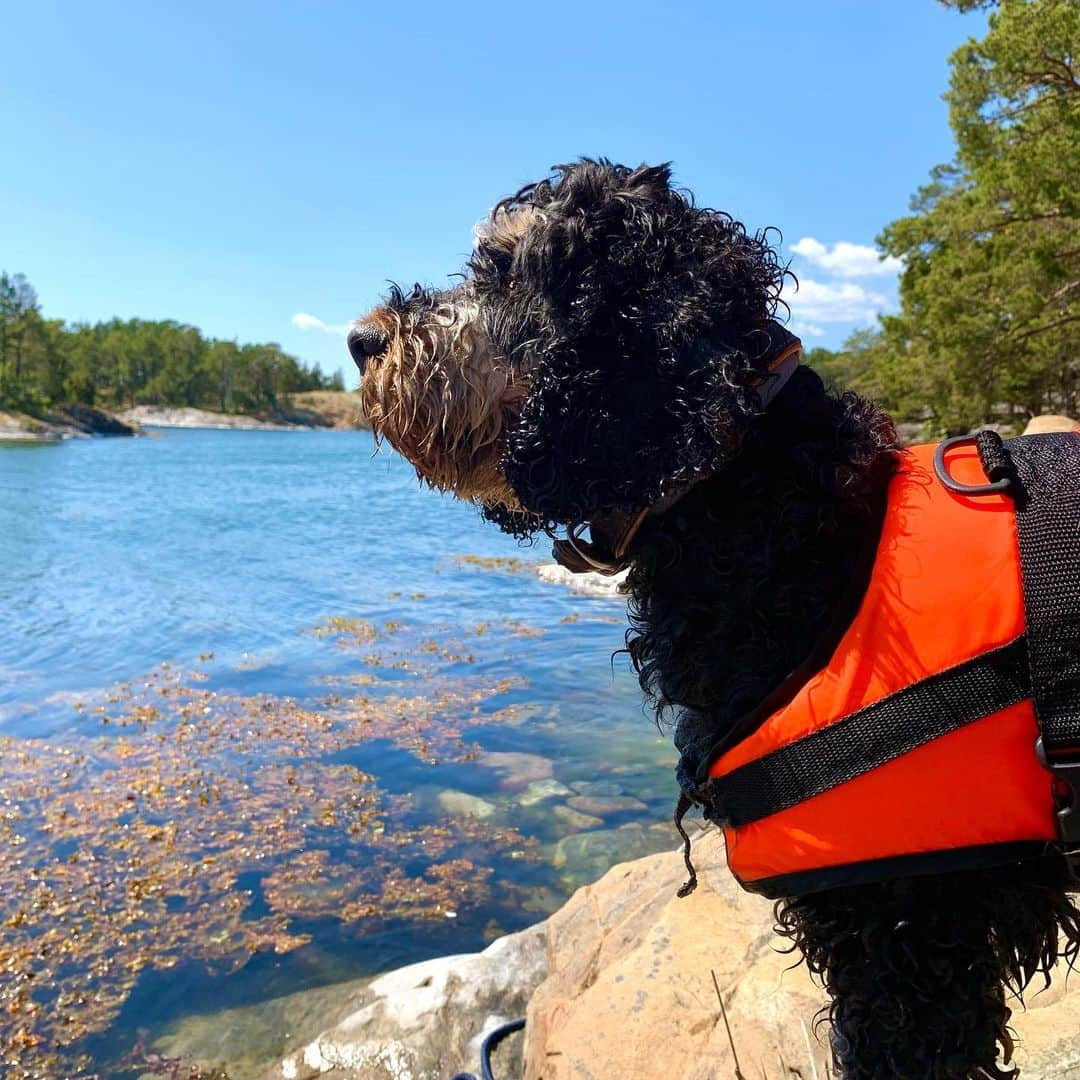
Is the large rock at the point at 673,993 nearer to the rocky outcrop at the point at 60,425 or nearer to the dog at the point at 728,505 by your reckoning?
the dog at the point at 728,505

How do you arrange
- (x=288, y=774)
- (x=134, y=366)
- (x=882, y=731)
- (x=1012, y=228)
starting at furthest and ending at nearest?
(x=134, y=366), (x=1012, y=228), (x=288, y=774), (x=882, y=731)

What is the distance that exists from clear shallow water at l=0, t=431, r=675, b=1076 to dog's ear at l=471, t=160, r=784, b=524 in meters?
0.87

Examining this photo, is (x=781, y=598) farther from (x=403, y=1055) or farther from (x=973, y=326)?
(x=973, y=326)

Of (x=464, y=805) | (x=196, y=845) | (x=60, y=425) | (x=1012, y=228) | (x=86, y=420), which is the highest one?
(x=1012, y=228)

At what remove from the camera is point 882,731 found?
6.82 ft

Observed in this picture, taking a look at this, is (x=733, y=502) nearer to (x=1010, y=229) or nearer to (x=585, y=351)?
(x=585, y=351)

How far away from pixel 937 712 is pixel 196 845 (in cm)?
605

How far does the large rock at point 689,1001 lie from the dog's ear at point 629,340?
1801mm

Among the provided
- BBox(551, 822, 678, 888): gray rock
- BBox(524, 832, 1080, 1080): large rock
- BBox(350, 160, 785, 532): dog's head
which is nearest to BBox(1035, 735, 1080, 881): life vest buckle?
BBox(350, 160, 785, 532): dog's head

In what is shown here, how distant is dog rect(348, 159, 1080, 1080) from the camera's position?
6.89 ft

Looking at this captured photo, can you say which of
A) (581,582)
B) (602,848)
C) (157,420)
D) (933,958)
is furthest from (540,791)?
(157,420)

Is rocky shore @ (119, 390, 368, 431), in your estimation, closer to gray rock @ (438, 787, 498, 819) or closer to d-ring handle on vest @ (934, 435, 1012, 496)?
gray rock @ (438, 787, 498, 819)

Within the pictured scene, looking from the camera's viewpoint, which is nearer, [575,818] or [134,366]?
[575,818]

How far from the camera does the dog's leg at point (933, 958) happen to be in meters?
2.06
